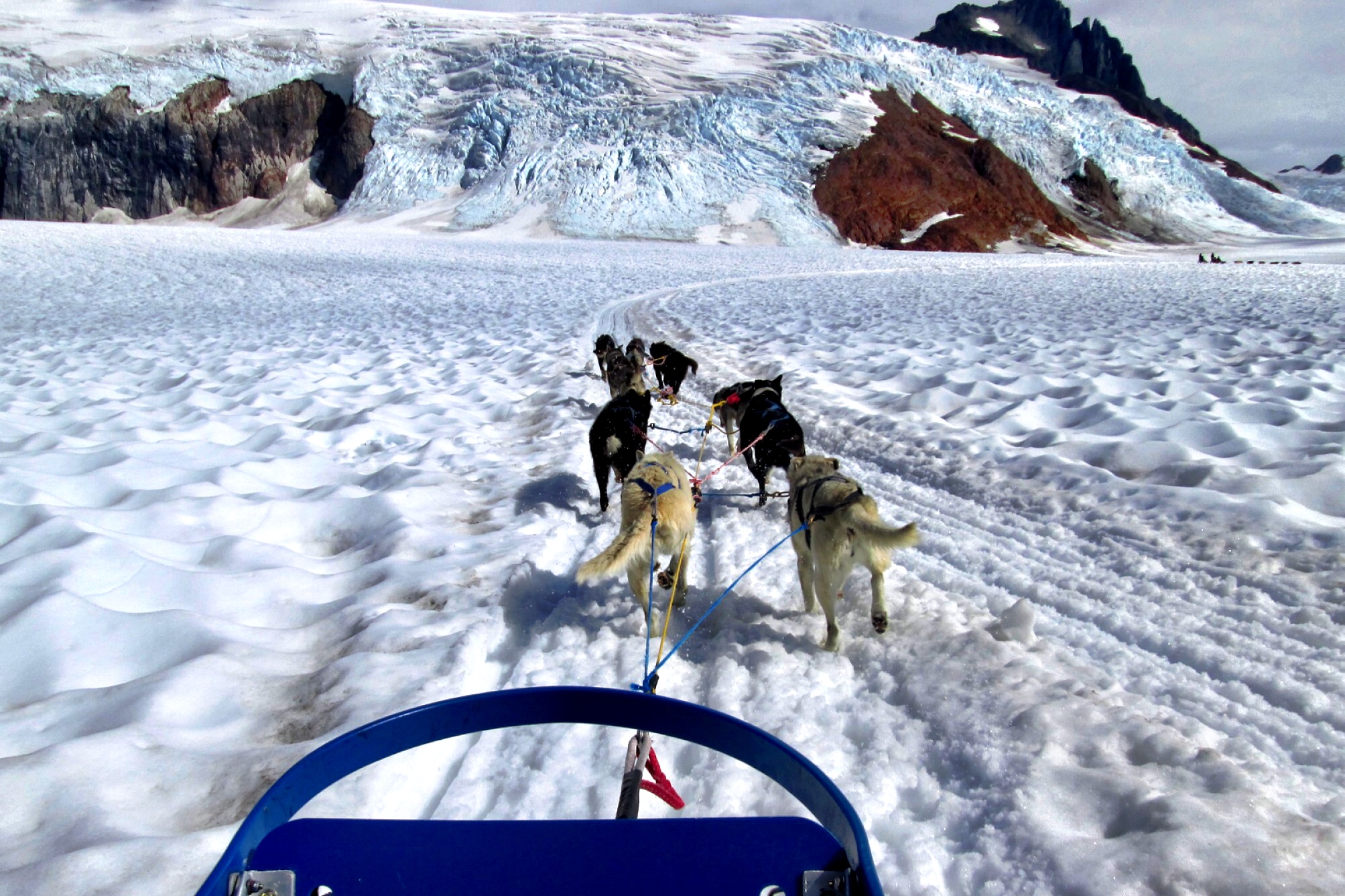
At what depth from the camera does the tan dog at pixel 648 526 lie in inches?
96.1

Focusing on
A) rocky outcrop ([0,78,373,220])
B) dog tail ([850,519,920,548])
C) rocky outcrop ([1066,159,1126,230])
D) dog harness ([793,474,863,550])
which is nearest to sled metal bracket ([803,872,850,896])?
dog tail ([850,519,920,548])

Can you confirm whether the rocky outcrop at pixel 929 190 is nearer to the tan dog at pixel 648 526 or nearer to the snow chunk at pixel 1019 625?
the tan dog at pixel 648 526

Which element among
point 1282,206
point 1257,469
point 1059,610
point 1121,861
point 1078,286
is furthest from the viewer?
point 1282,206

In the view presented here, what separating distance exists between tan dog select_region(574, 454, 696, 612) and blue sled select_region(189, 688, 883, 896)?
1094 mm

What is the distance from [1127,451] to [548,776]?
367cm

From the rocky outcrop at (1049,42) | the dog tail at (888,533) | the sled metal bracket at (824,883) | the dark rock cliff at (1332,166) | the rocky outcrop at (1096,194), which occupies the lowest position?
the sled metal bracket at (824,883)

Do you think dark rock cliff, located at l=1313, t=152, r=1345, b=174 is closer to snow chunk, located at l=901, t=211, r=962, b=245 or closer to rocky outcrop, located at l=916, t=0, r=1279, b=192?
rocky outcrop, located at l=916, t=0, r=1279, b=192

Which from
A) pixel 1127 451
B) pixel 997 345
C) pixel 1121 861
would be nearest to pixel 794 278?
pixel 997 345

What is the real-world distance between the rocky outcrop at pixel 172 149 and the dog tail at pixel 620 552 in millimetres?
48112

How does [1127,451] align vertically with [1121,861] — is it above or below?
above

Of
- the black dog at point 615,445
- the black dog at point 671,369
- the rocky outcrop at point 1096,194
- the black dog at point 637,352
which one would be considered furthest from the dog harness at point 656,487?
the rocky outcrop at point 1096,194

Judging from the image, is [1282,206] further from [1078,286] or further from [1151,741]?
[1151,741]

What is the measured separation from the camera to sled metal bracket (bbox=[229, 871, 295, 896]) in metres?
1.12

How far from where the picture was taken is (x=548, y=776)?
1962 mm
